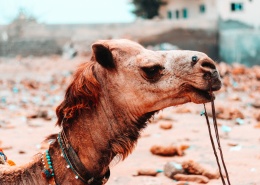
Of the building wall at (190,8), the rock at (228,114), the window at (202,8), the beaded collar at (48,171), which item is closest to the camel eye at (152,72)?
the beaded collar at (48,171)

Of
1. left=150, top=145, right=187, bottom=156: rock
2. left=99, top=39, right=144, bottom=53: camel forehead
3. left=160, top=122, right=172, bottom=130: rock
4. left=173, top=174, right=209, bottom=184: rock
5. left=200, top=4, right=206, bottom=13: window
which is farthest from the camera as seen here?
left=200, top=4, right=206, bottom=13: window

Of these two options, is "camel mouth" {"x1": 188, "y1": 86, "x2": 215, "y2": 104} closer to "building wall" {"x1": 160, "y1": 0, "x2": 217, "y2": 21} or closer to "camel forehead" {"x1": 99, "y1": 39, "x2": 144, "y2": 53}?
"camel forehead" {"x1": 99, "y1": 39, "x2": 144, "y2": 53}

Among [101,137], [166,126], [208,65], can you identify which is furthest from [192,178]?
[166,126]

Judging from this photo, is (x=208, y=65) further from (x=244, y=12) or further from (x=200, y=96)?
(x=244, y=12)

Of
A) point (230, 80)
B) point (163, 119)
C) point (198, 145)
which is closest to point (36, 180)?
point (198, 145)

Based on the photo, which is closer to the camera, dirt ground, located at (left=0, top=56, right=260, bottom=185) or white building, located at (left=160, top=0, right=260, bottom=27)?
dirt ground, located at (left=0, top=56, right=260, bottom=185)

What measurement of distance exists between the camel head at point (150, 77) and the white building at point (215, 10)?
25.9m

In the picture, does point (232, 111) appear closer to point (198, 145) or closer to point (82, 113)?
point (198, 145)

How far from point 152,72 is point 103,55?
0.90 feet

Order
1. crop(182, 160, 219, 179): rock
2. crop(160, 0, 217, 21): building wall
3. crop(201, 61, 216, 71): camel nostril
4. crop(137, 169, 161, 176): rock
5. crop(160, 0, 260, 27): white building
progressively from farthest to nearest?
1. crop(160, 0, 217, 21): building wall
2. crop(160, 0, 260, 27): white building
3. crop(137, 169, 161, 176): rock
4. crop(182, 160, 219, 179): rock
5. crop(201, 61, 216, 71): camel nostril

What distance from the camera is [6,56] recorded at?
26.3m

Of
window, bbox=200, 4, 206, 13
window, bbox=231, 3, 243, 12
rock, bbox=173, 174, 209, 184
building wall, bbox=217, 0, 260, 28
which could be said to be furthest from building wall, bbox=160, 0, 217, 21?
rock, bbox=173, 174, 209, 184

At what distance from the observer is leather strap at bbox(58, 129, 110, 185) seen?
2564mm

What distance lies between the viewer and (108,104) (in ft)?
8.68
